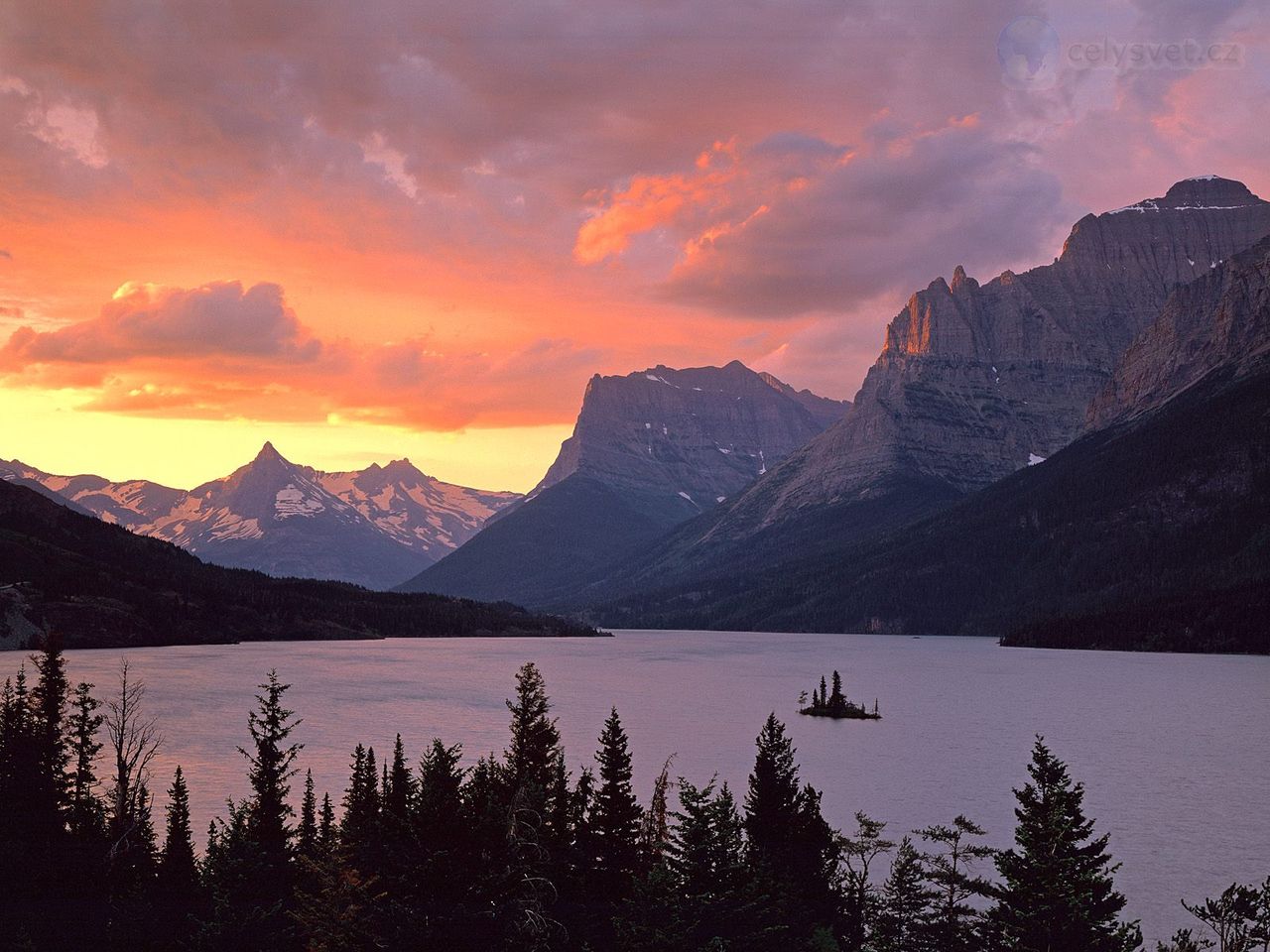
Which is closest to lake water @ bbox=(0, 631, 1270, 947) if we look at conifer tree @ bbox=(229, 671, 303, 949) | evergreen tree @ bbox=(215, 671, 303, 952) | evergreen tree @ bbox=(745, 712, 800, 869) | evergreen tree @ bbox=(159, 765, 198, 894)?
evergreen tree @ bbox=(745, 712, 800, 869)

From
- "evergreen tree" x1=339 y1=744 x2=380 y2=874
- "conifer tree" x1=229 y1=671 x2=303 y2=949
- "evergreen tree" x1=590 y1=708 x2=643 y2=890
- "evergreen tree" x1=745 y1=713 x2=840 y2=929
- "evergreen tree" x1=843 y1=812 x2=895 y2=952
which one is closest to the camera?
"conifer tree" x1=229 y1=671 x2=303 y2=949

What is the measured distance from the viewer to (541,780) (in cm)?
6469

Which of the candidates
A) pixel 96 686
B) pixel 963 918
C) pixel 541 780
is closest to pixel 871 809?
pixel 963 918

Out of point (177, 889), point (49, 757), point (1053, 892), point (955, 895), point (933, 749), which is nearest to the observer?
point (1053, 892)

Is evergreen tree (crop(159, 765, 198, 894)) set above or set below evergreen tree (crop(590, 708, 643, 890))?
below

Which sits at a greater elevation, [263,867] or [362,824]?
[362,824]

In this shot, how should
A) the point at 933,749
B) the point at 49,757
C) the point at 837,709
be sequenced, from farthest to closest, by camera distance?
the point at 837,709 < the point at 933,749 < the point at 49,757

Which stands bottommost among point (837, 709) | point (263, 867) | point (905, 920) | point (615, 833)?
point (837, 709)

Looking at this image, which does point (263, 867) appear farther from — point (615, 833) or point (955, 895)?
point (955, 895)

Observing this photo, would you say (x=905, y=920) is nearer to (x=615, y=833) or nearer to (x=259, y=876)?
(x=615, y=833)

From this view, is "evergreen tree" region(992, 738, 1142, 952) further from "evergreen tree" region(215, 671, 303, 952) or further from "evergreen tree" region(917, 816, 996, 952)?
"evergreen tree" region(215, 671, 303, 952)

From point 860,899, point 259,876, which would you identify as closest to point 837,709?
point 860,899

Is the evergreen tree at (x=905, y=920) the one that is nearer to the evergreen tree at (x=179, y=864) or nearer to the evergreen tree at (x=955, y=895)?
the evergreen tree at (x=955, y=895)

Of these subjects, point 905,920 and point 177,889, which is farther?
point 177,889
